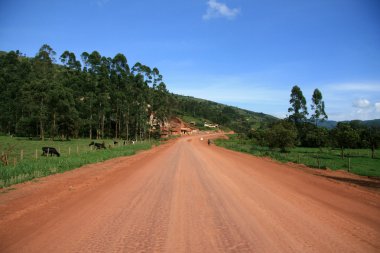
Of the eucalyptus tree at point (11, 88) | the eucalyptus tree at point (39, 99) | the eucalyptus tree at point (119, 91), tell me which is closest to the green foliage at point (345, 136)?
the eucalyptus tree at point (119, 91)

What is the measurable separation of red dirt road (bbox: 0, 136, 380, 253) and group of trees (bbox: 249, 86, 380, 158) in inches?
1419

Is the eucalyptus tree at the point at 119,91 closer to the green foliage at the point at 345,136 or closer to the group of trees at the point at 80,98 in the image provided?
the group of trees at the point at 80,98

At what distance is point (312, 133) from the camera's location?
72438mm

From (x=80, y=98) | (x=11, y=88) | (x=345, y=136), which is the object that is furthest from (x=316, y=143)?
(x=11, y=88)

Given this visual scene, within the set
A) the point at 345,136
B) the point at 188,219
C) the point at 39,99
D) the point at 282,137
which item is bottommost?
the point at 188,219

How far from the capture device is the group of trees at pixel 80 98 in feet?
199

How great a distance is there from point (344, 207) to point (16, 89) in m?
93.7

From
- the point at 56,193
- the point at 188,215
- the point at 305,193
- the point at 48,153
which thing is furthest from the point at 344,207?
the point at 48,153

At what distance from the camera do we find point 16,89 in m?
83.4

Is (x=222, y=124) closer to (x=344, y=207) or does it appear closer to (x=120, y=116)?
(x=120, y=116)

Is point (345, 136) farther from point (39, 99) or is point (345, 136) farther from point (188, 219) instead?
point (39, 99)

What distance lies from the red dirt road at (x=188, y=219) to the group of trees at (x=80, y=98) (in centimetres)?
5429

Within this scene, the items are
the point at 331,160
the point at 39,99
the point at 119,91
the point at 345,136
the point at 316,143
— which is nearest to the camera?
the point at 331,160

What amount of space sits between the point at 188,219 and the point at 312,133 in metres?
72.6
